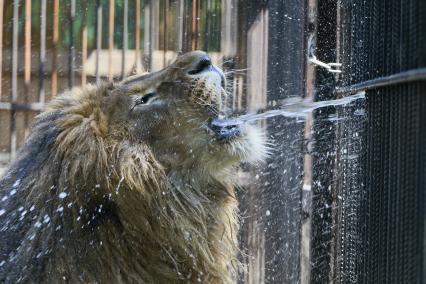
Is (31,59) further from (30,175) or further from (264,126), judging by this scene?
(30,175)

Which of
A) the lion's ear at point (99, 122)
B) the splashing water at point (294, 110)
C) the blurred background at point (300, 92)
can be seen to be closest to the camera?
the blurred background at point (300, 92)

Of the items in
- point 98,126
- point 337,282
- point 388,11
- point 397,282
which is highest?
point 388,11

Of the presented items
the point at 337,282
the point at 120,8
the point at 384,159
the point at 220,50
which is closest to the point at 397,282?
the point at 384,159

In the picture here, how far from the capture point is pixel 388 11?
2457mm

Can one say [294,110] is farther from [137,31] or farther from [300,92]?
[137,31]

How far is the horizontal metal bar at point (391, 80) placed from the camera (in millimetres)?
2062

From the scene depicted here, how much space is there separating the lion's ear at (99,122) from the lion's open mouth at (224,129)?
1.40 feet

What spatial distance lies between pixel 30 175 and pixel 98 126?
33 centimetres

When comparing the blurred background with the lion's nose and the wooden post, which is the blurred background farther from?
the lion's nose

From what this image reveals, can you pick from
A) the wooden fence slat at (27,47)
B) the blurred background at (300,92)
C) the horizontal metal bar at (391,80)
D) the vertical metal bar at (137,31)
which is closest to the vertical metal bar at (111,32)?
the blurred background at (300,92)

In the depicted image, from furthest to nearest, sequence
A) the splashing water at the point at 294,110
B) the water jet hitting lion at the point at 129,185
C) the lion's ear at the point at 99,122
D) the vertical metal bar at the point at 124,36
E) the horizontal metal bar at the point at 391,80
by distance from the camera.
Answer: the vertical metal bar at the point at 124,36, the splashing water at the point at 294,110, the lion's ear at the point at 99,122, the water jet hitting lion at the point at 129,185, the horizontal metal bar at the point at 391,80

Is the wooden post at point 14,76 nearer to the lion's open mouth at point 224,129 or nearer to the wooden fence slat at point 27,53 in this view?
the wooden fence slat at point 27,53

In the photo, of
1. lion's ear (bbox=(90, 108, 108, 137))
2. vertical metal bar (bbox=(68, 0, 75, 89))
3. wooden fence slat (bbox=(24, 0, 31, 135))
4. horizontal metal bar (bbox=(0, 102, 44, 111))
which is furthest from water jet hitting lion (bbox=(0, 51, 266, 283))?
vertical metal bar (bbox=(68, 0, 75, 89))

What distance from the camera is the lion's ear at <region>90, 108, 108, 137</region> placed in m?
3.14
